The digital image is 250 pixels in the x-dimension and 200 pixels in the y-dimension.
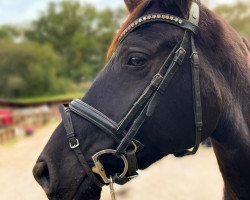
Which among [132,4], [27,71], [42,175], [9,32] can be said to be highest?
[9,32]

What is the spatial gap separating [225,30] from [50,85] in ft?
154

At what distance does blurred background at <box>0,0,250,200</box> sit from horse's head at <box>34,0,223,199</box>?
0.82 metres

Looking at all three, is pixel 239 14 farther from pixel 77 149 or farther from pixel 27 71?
pixel 77 149

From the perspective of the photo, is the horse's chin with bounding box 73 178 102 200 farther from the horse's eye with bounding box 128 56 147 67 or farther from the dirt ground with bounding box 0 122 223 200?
the dirt ground with bounding box 0 122 223 200

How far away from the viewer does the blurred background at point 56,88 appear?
25.2 feet

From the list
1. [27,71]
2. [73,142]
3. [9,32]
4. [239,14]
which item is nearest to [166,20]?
[73,142]

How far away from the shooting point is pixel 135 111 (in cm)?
209

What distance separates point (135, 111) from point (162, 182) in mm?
5993

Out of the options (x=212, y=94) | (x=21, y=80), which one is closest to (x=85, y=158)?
(x=212, y=94)

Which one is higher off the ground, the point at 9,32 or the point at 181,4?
the point at 9,32

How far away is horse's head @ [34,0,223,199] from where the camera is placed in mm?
2092

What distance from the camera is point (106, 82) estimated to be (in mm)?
2170

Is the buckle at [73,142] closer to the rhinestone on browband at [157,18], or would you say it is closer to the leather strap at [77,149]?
the leather strap at [77,149]

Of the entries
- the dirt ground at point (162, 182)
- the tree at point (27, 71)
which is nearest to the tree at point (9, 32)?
the tree at point (27, 71)
